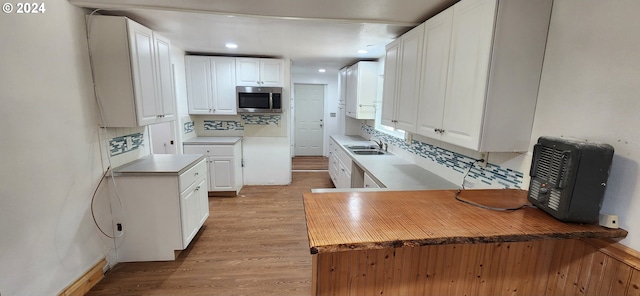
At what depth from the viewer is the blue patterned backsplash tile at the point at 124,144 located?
2393mm

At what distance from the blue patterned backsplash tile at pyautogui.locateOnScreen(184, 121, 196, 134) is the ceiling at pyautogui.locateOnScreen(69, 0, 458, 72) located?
48.5 inches

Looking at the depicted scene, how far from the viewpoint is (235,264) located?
8.09 feet

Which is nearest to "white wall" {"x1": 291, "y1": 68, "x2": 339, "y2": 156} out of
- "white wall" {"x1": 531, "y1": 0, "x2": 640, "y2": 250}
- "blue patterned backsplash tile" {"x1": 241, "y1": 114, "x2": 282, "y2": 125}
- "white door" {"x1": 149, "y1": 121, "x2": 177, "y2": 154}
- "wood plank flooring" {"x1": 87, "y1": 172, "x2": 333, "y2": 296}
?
"blue patterned backsplash tile" {"x1": 241, "y1": 114, "x2": 282, "y2": 125}

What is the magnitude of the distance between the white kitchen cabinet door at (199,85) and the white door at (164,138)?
1.71 ft

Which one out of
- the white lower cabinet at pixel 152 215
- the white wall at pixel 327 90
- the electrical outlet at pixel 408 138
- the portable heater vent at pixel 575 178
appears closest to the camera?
the portable heater vent at pixel 575 178

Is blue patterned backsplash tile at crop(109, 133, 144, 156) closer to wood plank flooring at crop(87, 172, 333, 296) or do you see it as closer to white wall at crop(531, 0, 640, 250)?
wood plank flooring at crop(87, 172, 333, 296)

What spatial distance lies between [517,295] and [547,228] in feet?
1.63

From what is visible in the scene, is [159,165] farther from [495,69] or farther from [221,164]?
[495,69]

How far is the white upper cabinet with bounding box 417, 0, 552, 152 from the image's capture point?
1364 millimetres

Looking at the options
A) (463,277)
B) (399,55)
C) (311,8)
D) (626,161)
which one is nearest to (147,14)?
(311,8)

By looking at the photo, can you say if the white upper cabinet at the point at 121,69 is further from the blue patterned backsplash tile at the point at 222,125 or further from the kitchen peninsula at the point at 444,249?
the blue patterned backsplash tile at the point at 222,125

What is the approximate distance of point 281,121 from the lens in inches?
184

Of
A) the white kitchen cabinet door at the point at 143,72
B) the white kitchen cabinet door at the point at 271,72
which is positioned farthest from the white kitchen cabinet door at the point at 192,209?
the white kitchen cabinet door at the point at 271,72

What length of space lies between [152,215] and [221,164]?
170 centimetres
